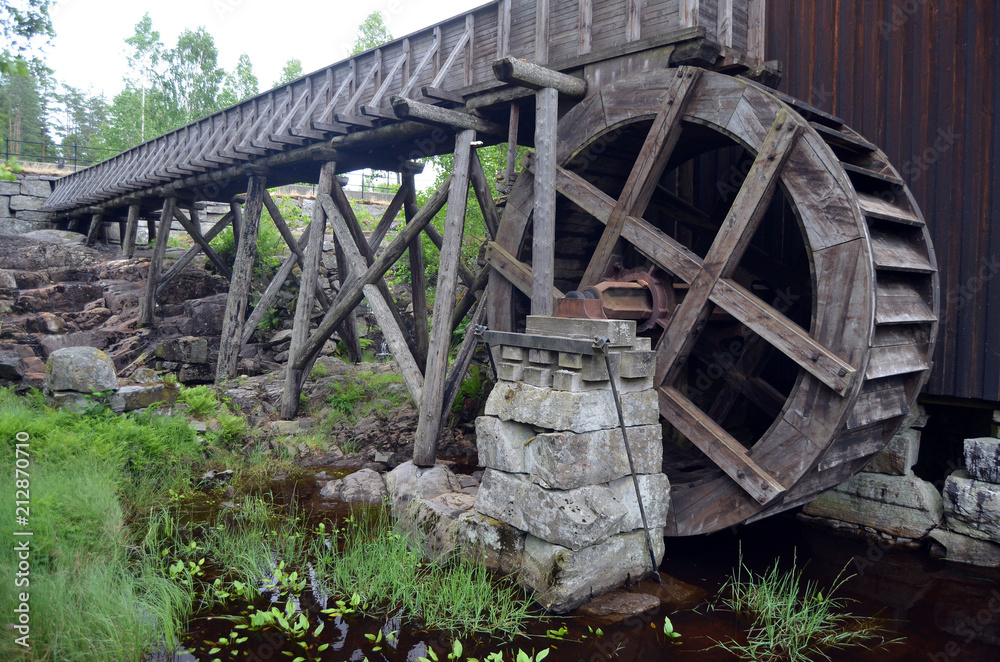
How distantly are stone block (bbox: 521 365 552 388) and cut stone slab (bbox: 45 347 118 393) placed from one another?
14.2 ft

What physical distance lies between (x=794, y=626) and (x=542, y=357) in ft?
6.39

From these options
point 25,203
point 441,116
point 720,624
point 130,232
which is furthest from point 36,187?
point 720,624

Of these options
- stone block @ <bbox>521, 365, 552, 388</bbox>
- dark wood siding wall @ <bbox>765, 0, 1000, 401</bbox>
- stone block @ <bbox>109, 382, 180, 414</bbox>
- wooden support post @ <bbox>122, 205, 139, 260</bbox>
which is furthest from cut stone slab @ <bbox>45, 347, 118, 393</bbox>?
wooden support post @ <bbox>122, 205, 139, 260</bbox>

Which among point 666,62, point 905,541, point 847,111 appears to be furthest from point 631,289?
point 905,541

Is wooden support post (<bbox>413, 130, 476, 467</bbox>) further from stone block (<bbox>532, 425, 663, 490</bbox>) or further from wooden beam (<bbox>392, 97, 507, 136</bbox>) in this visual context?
stone block (<bbox>532, 425, 663, 490</bbox>)

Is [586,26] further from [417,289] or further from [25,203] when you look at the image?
[25,203]

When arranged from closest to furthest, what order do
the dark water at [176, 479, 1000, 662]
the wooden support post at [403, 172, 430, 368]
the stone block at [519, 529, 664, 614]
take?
the dark water at [176, 479, 1000, 662] → the stone block at [519, 529, 664, 614] → the wooden support post at [403, 172, 430, 368]

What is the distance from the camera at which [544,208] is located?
4.94m

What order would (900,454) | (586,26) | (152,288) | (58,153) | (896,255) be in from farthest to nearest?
(58,153), (152,288), (586,26), (900,454), (896,255)

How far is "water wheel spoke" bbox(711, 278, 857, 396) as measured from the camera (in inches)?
151

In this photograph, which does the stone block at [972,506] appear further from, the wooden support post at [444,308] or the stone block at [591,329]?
the wooden support post at [444,308]

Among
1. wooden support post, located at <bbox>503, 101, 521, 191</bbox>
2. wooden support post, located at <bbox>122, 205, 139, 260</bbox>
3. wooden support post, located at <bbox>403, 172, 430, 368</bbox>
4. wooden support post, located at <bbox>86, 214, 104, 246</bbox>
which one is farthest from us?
wooden support post, located at <bbox>86, 214, 104, 246</bbox>

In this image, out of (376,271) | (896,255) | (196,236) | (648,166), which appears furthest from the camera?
→ (196,236)

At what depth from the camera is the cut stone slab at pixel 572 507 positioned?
12.1ft
